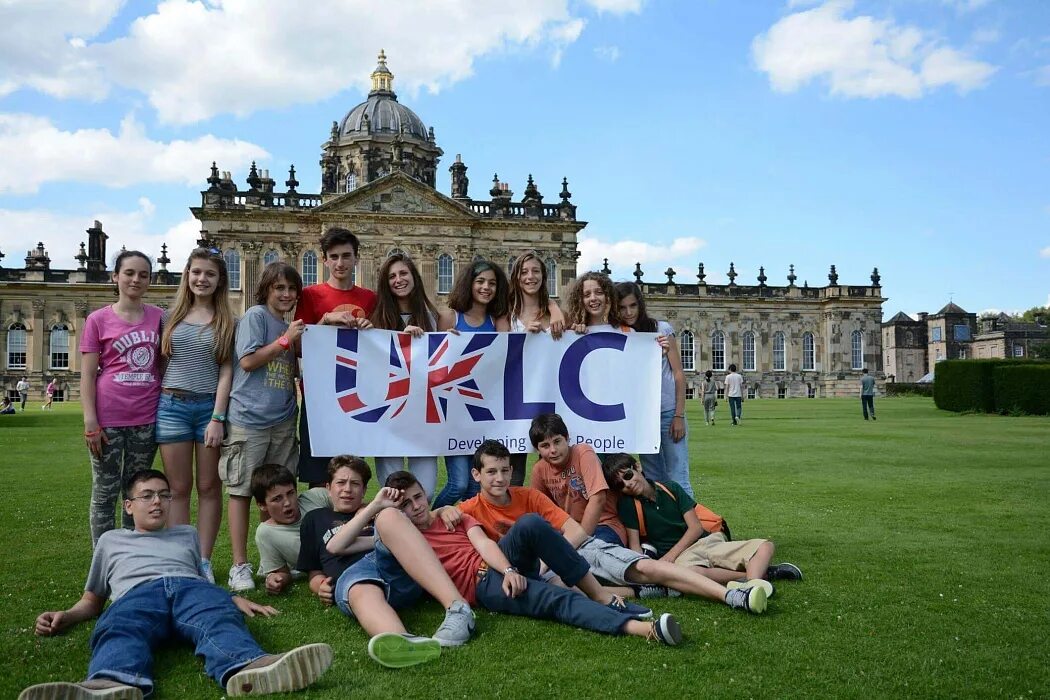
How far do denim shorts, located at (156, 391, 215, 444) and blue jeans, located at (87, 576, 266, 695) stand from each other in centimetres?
136

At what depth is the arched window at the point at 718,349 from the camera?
57188mm

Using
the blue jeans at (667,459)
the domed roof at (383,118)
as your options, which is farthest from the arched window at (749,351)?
the blue jeans at (667,459)

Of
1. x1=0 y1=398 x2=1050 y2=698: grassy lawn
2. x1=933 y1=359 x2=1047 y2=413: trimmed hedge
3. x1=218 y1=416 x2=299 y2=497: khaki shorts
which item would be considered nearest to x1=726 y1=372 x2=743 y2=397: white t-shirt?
x1=933 y1=359 x2=1047 y2=413: trimmed hedge

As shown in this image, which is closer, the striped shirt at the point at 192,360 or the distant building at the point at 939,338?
the striped shirt at the point at 192,360

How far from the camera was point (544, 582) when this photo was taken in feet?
15.2

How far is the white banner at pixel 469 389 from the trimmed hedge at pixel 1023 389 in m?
27.6

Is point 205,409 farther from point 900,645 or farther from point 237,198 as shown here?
point 237,198

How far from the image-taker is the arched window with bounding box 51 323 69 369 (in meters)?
52.2

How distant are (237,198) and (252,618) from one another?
45979 mm

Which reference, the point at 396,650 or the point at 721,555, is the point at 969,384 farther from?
the point at 396,650

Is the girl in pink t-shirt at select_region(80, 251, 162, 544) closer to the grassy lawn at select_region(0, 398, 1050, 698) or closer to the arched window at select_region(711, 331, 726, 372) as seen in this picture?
the grassy lawn at select_region(0, 398, 1050, 698)

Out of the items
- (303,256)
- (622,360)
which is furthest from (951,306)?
(622,360)

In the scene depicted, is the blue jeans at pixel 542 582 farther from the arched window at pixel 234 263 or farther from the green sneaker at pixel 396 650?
the arched window at pixel 234 263

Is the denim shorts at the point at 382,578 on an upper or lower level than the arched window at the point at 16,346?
lower
